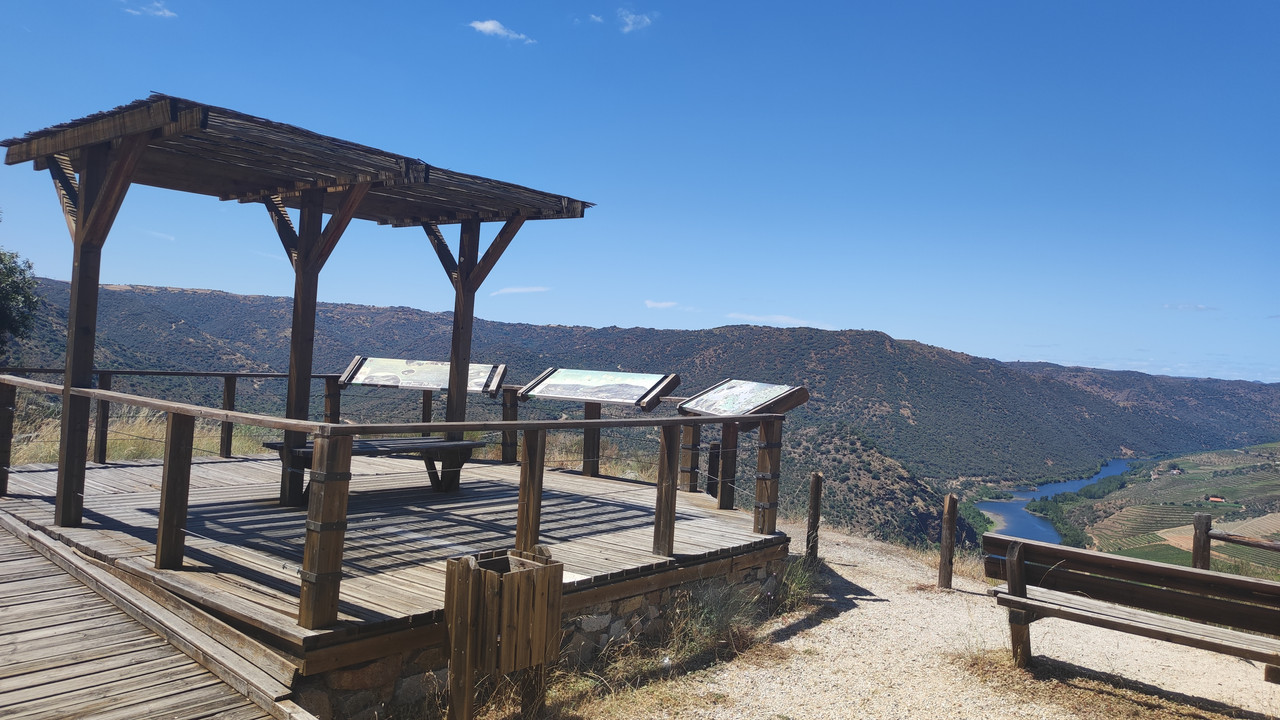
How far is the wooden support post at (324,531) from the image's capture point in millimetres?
3344

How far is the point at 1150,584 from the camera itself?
4688 mm

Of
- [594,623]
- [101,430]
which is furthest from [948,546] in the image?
[101,430]

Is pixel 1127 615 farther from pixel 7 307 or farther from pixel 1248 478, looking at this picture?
pixel 1248 478

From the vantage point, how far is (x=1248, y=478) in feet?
153

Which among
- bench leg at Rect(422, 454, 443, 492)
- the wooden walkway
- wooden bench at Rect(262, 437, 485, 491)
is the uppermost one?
wooden bench at Rect(262, 437, 485, 491)

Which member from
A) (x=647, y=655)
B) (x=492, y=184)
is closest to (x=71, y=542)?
(x=647, y=655)

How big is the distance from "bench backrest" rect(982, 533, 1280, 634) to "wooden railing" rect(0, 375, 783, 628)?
83.9 inches

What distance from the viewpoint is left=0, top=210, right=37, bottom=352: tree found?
13.5 meters

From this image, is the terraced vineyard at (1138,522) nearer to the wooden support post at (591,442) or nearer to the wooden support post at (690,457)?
the wooden support post at (690,457)

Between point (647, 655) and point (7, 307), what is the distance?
14219mm

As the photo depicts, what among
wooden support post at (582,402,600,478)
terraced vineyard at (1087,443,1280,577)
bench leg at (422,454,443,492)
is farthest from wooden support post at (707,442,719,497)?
terraced vineyard at (1087,443,1280,577)

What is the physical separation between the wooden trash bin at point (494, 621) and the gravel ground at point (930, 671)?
124cm

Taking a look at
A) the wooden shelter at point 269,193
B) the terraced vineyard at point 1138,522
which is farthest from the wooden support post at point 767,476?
the terraced vineyard at point 1138,522

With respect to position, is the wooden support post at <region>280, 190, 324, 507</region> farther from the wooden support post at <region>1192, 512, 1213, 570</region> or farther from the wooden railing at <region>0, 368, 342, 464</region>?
the wooden support post at <region>1192, 512, 1213, 570</region>
